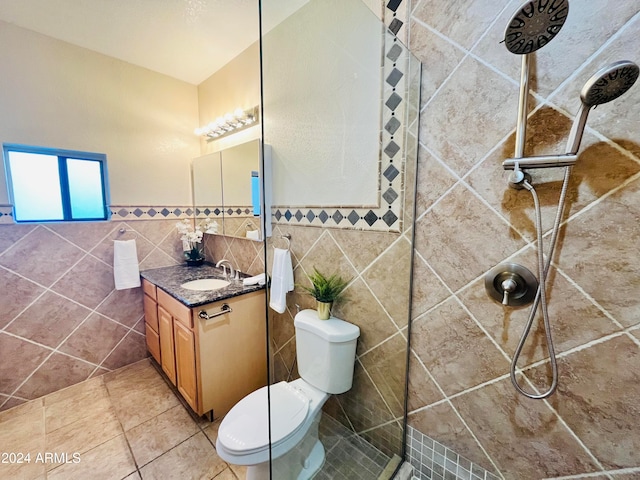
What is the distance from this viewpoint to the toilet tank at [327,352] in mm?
1228

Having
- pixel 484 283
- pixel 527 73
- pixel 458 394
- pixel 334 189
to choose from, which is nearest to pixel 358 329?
pixel 458 394

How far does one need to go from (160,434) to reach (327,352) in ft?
4.22

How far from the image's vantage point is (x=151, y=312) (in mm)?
2070

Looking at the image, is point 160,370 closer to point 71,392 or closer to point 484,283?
point 71,392

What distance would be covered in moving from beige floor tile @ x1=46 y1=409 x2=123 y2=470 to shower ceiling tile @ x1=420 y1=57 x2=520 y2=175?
245 centimetres

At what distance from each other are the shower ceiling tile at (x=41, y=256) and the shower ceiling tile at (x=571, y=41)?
2.83 m

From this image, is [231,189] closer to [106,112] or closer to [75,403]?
[106,112]

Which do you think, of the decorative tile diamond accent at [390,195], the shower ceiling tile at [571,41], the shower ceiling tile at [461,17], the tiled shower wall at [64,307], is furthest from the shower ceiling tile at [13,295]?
the shower ceiling tile at [571,41]

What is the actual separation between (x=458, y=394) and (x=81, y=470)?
1.98 meters

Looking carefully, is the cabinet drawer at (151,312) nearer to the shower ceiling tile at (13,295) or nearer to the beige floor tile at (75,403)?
the beige floor tile at (75,403)

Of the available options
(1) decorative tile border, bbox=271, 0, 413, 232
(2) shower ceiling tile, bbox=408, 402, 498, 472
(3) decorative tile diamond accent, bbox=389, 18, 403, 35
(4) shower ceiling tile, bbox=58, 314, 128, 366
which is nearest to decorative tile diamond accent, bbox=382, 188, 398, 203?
(1) decorative tile border, bbox=271, 0, 413, 232

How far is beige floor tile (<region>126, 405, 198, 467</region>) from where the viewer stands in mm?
1448

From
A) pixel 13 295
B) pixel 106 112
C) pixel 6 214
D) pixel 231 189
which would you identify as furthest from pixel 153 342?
pixel 106 112

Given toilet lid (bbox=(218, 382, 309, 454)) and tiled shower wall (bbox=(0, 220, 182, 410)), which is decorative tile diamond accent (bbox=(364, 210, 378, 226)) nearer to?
toilet lid (bbox=(218, 382, 309, 454))
